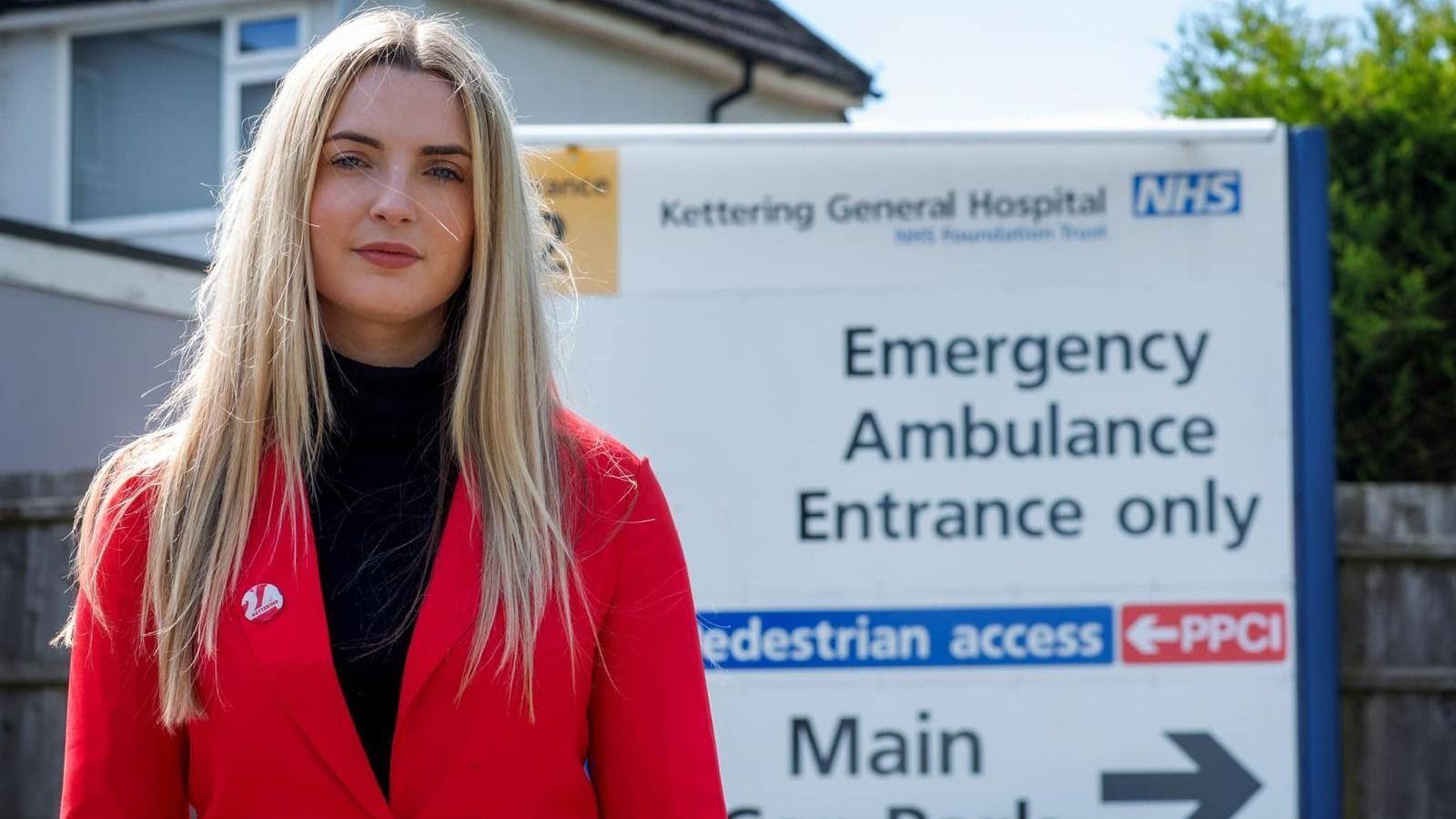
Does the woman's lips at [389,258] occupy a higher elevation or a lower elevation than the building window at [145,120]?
lower

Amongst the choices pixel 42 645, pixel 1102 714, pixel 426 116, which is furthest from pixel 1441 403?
pixel 426 116

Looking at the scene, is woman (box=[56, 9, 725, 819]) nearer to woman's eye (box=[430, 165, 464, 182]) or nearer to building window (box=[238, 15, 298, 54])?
woman's eye (box=[430, 165, 464, 182])

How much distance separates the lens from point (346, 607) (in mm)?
1740

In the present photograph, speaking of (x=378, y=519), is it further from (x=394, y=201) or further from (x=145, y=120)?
(x=145, y=120)

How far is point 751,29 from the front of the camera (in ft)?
37.7

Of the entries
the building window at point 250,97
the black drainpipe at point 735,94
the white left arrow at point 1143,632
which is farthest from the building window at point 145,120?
the white left arrow at point 1143,632

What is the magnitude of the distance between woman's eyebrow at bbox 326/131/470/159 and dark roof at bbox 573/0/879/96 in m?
8.65

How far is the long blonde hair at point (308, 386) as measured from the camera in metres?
1.73

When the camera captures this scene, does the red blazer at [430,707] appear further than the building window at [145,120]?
No

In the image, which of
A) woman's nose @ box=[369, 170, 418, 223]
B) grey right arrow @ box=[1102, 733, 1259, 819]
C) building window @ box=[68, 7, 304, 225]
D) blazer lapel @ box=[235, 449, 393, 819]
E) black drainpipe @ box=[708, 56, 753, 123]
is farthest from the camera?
black drainpipe @ box=[708, 56, 753, 123]

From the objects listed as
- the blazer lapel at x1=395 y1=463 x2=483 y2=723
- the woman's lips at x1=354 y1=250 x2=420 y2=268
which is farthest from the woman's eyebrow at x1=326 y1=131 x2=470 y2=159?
the blazer lapel at x1=395 y1=463 x2=483 y2=723

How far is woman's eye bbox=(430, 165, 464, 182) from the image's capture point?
1829 mm

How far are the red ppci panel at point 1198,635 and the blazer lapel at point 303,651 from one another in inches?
107

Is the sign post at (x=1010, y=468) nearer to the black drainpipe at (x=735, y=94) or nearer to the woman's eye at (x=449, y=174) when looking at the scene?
the woman's eye at (x=449, y=174)
